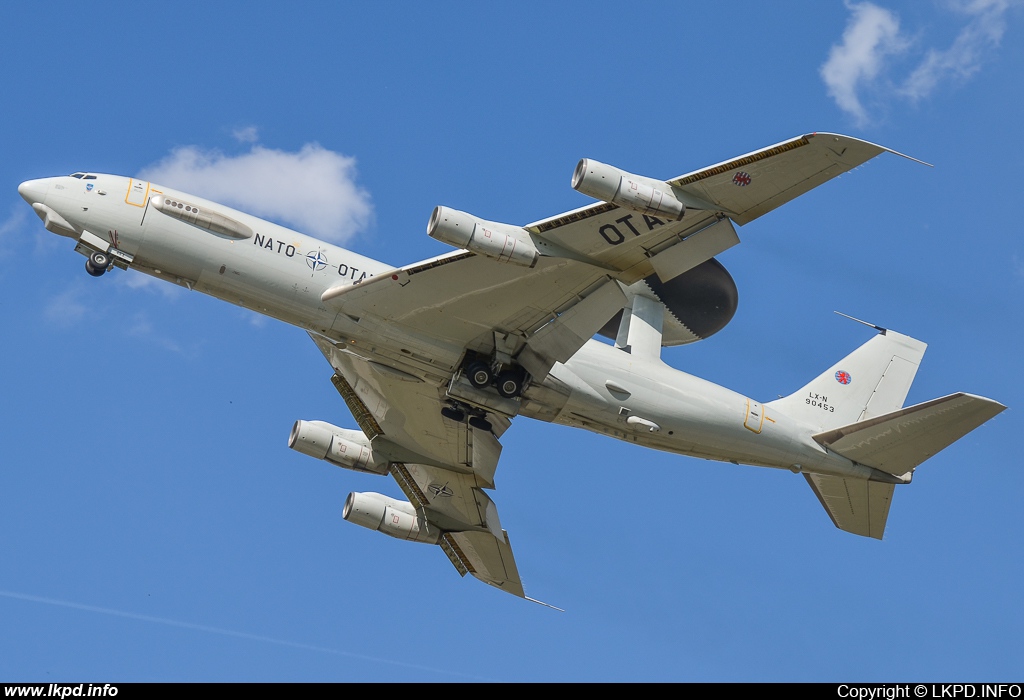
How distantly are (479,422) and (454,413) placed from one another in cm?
94

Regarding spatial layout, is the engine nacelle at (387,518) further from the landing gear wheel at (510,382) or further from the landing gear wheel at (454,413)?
the landing gear wheel at (510,382)

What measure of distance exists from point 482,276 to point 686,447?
9865 mm

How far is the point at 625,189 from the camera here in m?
30.5

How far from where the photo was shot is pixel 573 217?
32.2 m

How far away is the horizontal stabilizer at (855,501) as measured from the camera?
133 feet

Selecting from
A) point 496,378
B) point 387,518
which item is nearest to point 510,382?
point 496,378

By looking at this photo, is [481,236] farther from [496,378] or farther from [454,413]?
[454,413]

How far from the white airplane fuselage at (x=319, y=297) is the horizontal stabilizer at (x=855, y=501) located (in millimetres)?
3350

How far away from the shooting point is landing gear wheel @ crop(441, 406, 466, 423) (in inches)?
1532

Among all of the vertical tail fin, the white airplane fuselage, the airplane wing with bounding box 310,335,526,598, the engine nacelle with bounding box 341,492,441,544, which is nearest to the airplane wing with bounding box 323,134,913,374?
the white airplane fuselage

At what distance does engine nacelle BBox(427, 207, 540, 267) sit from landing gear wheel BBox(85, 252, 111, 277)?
32.4ft
